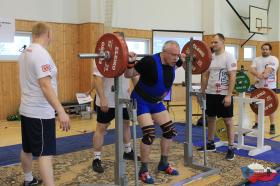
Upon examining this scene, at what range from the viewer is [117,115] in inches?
109

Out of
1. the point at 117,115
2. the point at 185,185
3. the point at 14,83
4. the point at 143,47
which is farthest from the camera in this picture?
the point at 143,47

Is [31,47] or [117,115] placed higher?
[31,47]

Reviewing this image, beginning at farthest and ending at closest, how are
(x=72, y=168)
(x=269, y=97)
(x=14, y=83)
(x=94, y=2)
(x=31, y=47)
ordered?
1. (x=94, y=2)
2. (x=14, y=83)
3. (x=269, y=97)
4. (x=72, y=168)
5. (x=31, y=47)

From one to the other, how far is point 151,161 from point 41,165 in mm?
1555

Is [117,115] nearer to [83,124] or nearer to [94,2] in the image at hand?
[83,124]

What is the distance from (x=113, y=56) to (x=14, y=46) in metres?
4.82

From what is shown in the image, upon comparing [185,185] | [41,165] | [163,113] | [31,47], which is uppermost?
[31,47]

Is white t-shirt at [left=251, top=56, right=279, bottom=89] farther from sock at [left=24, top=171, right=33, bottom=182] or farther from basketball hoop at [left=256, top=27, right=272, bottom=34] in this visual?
basketball hoop at [left=256, top=27, right=272, bottom=34]

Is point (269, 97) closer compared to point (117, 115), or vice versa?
point (117, 115)

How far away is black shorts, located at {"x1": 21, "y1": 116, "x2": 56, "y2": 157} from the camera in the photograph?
255 centimetres

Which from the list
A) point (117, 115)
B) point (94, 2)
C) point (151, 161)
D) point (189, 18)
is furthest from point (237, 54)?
point (117, 115)

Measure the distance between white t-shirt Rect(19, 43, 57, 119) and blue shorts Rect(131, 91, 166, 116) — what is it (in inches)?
34.1

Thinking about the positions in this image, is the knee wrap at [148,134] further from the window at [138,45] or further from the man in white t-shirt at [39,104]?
the window at [138,45]

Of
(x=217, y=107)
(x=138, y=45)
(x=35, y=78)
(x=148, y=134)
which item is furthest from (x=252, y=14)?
(x=35, y=78)
